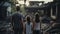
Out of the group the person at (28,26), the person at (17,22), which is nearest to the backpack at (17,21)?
the person at (17,22)

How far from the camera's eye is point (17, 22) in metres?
3.59

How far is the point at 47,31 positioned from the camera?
4051 millimetres

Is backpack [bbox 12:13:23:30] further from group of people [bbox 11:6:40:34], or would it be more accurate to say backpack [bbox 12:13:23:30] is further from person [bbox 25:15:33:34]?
person [bbox 25:15:33:34]

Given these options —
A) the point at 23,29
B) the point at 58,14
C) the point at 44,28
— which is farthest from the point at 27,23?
the point at 58,14

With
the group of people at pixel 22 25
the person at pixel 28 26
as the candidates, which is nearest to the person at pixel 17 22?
the group of people at pixel 22 25

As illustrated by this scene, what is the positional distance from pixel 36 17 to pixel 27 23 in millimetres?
319

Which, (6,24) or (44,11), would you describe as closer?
(44,11)

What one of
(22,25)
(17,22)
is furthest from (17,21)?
(22,25)

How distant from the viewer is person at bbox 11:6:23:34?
11.5ft

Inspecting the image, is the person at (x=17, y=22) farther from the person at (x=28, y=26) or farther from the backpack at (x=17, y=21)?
the person at (x=28, y=26)

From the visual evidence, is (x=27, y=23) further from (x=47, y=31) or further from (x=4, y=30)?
(x=4, y=30)

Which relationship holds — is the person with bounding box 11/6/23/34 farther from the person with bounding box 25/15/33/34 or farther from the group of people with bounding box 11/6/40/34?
the person with bounding box 25/15/33/34

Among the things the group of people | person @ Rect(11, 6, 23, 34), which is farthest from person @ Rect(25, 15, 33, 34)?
person @ Rect(11, 6, 23, 34)

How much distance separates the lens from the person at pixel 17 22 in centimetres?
350
